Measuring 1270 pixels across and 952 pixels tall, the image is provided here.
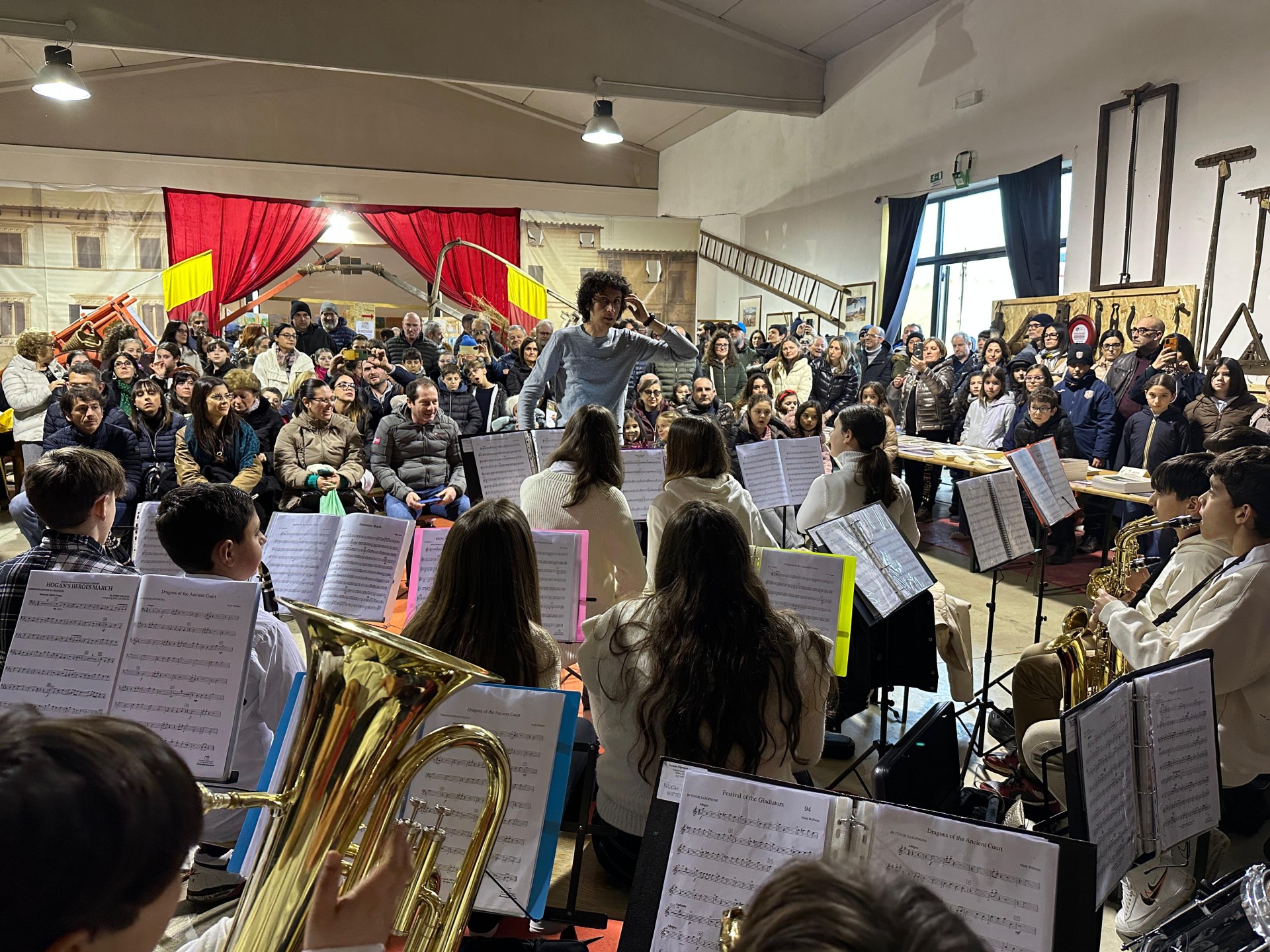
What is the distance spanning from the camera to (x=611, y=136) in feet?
28.2

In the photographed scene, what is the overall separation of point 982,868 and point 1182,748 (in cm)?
93

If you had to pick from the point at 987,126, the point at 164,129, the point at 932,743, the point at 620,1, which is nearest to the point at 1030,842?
the point at 932,743

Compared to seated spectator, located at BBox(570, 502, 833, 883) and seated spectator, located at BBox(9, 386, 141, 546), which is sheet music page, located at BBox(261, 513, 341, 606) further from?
seated spectator, located at BBox(9, 386, 141, 546)

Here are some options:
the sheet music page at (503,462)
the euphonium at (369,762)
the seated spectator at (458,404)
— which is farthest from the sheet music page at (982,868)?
the seated spectator at (458,404)

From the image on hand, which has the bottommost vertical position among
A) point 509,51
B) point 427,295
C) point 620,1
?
point 427,295

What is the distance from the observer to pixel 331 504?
4.87 m

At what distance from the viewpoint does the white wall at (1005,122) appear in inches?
257

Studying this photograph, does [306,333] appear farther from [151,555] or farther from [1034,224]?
[1034,224]

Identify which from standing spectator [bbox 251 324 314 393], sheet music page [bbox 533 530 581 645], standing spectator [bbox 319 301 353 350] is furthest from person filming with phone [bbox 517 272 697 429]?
standing spectator [bbox 319 301 353 350]

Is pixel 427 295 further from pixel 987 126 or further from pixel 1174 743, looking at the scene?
pixel 1174 743

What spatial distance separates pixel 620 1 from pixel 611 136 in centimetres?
199

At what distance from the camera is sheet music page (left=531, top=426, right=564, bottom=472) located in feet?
13.0

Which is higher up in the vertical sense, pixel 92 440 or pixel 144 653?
pixel 92 440

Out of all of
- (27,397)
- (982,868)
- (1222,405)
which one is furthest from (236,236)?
(982,868)
